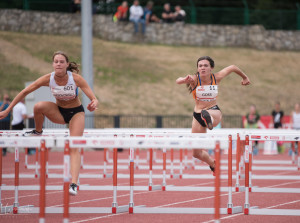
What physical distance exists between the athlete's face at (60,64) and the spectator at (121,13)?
28353 mm

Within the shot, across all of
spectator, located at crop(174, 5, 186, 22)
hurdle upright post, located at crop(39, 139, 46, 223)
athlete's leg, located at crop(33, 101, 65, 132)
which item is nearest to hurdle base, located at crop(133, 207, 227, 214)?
athlete's leg, located at crop(33, 101, 65, 132)

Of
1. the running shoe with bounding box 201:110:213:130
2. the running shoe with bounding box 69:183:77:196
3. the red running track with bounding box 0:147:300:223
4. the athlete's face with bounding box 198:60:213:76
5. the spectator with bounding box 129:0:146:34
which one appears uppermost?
the spectator with bounding box 129:0:146:34

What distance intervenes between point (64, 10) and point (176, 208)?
100 feet

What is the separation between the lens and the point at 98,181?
12.7 m

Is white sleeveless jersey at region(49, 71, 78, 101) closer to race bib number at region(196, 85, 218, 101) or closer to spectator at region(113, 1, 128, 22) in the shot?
race bib number at region(196, 85, 218, 101)

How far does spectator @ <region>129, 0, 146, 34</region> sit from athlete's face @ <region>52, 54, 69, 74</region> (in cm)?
2807

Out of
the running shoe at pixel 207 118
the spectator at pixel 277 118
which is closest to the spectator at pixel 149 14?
the spectator at pixel 277 118

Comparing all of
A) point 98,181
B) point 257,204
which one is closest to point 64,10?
point 98,181

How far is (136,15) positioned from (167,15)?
2511mm

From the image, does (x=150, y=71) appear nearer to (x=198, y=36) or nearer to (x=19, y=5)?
(x=198, y=36)

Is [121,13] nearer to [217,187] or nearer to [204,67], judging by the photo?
[204,67]

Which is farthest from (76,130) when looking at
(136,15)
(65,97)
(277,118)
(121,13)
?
(121,13)

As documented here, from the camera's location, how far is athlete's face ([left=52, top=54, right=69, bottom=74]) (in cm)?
789

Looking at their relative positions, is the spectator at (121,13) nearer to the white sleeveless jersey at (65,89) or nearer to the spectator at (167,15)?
the spectator at (167,15)
